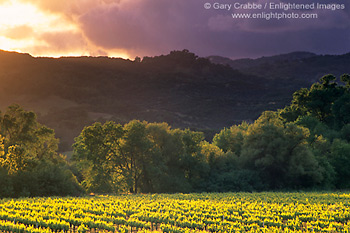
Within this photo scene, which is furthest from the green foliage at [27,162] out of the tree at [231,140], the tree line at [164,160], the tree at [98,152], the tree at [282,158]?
the tree at [231,140]

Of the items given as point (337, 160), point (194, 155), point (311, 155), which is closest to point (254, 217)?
point (194, 155)

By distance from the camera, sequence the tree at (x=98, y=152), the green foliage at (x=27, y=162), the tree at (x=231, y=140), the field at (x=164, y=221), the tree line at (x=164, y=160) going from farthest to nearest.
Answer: the tree at (x=231, y=140), the tree at (x=98, y=152), the tree line at (x=164, y=160), the green foliage at (x=27, y=162), the field at (x=164, y=221)

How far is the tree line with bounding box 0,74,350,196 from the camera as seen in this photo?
50.2 meters

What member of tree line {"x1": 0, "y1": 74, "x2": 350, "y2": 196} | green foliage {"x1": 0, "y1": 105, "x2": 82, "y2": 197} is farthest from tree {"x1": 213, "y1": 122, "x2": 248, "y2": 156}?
green foliage {"x1": 0, "y1": 105, "x2": 82, "y2": 197}

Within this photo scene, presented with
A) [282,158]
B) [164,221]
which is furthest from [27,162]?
[282,158]

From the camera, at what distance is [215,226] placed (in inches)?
945

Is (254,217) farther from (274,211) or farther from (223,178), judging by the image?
(223,178)

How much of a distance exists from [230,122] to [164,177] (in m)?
121

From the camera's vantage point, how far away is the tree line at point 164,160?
50.2 meters

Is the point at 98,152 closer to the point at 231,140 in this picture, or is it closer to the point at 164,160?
the point at 164,160

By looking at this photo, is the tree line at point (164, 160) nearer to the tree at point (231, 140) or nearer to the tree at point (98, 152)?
the tree at point (98, 152)

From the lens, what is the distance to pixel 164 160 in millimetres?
57781

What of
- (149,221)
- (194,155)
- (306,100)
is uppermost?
(306,100)

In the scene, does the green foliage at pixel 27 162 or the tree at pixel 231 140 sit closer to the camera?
the green foliage at pixel 27 162
